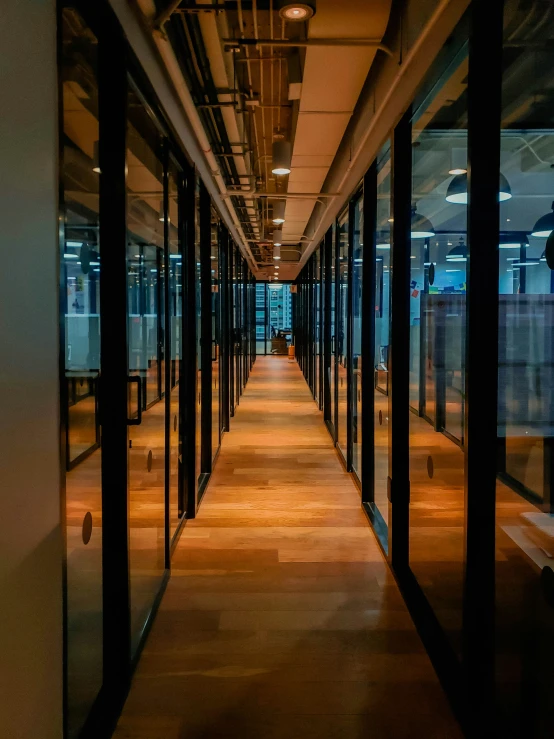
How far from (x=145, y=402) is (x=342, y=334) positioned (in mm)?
4400

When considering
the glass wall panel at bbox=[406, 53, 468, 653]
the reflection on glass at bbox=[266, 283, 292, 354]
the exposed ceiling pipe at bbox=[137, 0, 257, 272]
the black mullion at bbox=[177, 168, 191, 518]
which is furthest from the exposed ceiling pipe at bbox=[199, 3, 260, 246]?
the reflection on glass at bbox=[266, 283, 292, 354]

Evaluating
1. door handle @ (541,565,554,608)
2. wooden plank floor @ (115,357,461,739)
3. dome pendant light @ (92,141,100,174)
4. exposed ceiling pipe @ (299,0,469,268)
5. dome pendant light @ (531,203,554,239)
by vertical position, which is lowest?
wooden plank floor @ (115,357,461,739)

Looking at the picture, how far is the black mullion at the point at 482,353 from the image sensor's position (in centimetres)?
230

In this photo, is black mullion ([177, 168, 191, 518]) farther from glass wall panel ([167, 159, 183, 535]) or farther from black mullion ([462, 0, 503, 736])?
black mullion ([462, 0, 503, 736])

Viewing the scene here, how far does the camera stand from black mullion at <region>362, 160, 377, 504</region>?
202 inches

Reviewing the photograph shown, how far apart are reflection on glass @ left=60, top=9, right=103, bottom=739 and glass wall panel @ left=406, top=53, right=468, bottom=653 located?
1.60m

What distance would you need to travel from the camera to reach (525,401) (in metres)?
5.29

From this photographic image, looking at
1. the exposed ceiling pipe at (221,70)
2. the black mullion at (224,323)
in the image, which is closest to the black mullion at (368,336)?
the exposed ceiling pipe at (221,70)

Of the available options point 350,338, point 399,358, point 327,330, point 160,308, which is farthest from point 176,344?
point 327,330

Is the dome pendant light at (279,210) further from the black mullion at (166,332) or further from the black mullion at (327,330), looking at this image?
the black mullion at (166,332)

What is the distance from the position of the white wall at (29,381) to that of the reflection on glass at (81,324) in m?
0.17

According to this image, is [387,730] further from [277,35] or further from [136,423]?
[277,35]

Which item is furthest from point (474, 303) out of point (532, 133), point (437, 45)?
point (532, 133)

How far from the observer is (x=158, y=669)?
9.46ft
